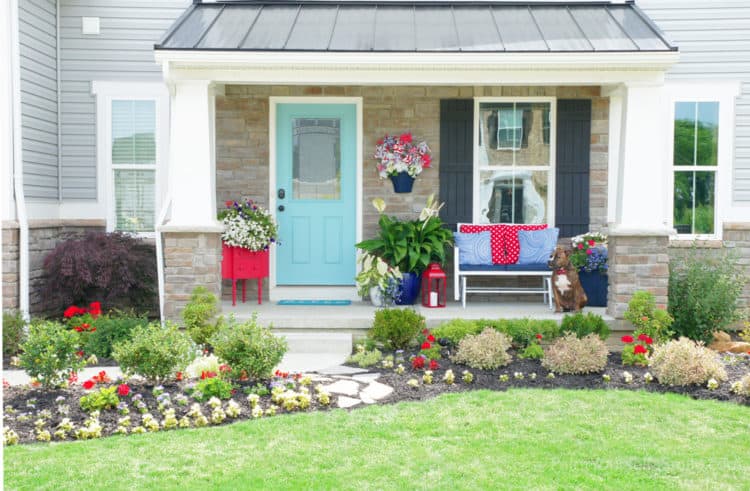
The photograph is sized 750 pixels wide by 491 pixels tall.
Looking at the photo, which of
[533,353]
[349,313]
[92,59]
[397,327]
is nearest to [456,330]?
[397,327]

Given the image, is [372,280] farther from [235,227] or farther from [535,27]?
[535,27]

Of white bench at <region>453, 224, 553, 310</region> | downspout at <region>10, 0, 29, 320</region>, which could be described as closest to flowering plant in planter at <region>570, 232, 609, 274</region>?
white bench at <region>453, 224, 553, 310</region>

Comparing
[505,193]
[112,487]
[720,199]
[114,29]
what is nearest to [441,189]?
[505,193]

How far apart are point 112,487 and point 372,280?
455 cm

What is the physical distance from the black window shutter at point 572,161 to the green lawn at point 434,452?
149 inches

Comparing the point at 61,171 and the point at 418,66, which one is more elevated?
the point at 418,66

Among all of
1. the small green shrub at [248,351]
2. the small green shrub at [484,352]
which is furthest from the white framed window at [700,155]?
the small green shrub at [248,351]

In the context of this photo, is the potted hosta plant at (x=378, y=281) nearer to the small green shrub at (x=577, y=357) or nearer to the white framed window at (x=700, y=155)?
the small green shrub at (x=577, y=357)

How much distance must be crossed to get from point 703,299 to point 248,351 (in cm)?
438

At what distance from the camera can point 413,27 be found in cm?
784

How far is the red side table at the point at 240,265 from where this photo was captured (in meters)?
8.04

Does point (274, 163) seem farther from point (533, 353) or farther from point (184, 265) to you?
point (533, 353)

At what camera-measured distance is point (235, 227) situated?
26.3 feet

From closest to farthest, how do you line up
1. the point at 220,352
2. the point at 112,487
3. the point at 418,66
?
the point at 112,487 → the point at 220,352 → the point at 418,66
